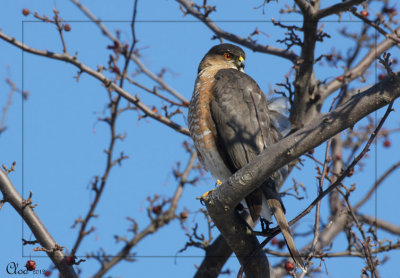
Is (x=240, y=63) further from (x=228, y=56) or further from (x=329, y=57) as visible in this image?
(x=329, y=57)

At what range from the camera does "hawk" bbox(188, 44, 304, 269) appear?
3.64m

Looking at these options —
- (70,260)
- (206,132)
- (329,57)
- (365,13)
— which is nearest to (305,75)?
(329,57)

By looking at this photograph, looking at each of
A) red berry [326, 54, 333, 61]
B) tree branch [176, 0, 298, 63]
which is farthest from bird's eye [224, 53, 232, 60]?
red berry [326, 54, 333, 61]

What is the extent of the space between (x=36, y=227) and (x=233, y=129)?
1648mm

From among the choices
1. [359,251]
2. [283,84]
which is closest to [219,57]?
[283,84]

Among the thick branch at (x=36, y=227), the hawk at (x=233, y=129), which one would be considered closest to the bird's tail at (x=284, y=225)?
the hawk at (x=233, y=129)

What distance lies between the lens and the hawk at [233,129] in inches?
143

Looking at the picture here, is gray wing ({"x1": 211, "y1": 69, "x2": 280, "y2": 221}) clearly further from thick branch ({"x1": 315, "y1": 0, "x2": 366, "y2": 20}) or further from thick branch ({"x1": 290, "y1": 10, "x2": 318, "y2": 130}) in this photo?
thick branch ({"x1": 315, "y1": 0, "x2": 366, "y2": 20})

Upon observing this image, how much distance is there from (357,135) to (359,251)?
2.26 metres

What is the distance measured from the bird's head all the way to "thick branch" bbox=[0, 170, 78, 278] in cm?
235

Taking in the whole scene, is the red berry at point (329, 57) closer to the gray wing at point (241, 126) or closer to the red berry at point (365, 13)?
the red berry at point (365, 13)

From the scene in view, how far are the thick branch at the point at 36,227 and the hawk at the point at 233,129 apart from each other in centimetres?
136

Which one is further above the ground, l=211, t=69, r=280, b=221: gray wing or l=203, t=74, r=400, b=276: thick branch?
l=211, t=69, r=280, b=221: gray wing

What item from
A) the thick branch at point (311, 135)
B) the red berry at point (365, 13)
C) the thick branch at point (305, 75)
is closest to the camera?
the thick branch at point (311, 135)
